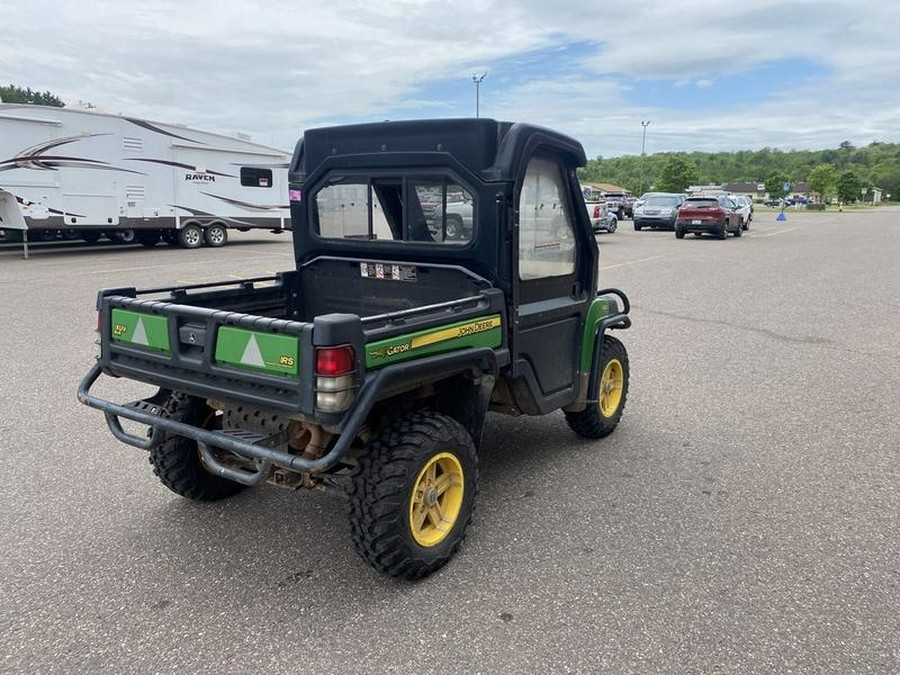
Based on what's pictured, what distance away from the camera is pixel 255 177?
67.0ft

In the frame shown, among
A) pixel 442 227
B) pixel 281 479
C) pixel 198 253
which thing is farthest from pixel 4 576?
pixel 198 253

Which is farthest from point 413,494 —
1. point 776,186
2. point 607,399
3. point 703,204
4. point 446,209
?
point 776,186

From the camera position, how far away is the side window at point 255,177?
2012 centimetres

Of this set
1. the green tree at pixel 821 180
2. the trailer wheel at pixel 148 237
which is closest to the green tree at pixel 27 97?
the trailer wheel at pixel 148 237

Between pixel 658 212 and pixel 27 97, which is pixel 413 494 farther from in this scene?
pixel 27 97

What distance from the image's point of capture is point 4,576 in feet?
10.5

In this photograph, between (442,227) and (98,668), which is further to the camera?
(442,227)

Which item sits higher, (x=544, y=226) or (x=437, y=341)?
(x=544, y=226)

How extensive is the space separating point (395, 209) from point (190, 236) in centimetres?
1679

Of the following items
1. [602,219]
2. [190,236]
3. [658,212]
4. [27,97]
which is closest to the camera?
[190,236]

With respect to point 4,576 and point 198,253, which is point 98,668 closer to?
point 4,576

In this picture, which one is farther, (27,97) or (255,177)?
(27,97)

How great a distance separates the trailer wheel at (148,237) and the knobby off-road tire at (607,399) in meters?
17.3

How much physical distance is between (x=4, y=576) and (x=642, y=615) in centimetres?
284
